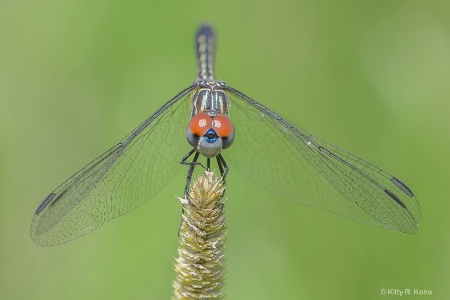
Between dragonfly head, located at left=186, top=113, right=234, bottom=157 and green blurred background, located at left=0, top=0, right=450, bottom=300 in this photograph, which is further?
green blurred background, located at left=0, top=0, right=450, bottom=300

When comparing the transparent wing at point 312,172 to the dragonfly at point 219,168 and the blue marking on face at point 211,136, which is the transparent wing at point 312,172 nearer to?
the dragonfly at point 219,168

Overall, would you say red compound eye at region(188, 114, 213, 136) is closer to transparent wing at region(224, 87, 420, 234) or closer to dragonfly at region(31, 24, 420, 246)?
dragonfly at region(31, 24, 420, 246)

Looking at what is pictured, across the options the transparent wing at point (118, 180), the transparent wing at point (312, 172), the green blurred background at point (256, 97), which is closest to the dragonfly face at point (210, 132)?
the transparent wing at point (118, 180)

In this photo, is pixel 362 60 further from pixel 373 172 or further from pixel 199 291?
pixel 199 291

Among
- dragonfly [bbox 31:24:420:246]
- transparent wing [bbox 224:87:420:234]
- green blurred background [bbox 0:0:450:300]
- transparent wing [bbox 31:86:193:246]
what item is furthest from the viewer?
green blurred background [bbox 0:0:450:300]

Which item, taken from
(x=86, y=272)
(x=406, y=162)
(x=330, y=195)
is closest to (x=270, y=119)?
(x=330, y=195)

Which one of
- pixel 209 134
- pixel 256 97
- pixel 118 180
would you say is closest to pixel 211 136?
pixel 209 134

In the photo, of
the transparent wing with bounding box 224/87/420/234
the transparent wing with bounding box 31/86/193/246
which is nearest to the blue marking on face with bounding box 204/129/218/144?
the transparent wing with bounding box 31/86/193/246

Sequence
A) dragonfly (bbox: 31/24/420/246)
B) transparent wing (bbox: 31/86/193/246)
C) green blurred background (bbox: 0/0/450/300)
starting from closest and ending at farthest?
transparent wing (bbox: 31/86/193/246) < dragonfly (bbox: 31/24/420/246) < green blurred background (bbox: 0/0/450/300)

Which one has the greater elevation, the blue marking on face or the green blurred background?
the green blurred background
